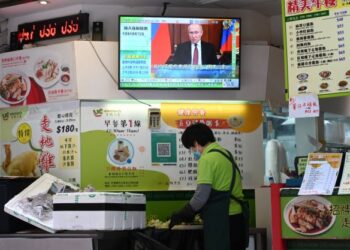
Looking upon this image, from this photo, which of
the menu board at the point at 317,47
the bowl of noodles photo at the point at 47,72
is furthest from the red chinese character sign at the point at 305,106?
the bowl of noodles photo at the point at 47,72

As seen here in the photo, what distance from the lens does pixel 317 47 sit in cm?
284

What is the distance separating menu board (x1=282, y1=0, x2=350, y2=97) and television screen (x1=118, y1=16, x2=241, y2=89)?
2068 millimetres

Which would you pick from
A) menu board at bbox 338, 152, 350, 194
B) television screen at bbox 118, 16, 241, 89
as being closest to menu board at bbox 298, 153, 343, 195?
menu board at bbox 338, 152, 350, 194

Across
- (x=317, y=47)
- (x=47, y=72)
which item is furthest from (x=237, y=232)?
(x=47, y=72)

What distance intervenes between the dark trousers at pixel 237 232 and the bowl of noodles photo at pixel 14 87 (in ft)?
8.65

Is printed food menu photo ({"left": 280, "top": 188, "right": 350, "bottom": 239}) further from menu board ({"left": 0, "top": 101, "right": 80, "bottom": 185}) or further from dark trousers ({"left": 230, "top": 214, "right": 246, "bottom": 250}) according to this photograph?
menu board ({"left": 0, "top": 101, "right": 80, "bottom": 185})

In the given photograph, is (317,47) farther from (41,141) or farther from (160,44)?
(41,141)

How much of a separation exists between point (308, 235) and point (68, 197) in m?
1.78

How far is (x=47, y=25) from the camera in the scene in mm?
5461

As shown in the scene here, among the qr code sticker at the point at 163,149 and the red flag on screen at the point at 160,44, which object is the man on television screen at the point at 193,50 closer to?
the red flag on screen at the point at 160,44

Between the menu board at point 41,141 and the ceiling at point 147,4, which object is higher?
the ceiling at point 147,4

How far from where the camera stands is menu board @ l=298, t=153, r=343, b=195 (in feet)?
8.39

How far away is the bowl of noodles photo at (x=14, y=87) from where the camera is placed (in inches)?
211

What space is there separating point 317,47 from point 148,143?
2633 millimetres
